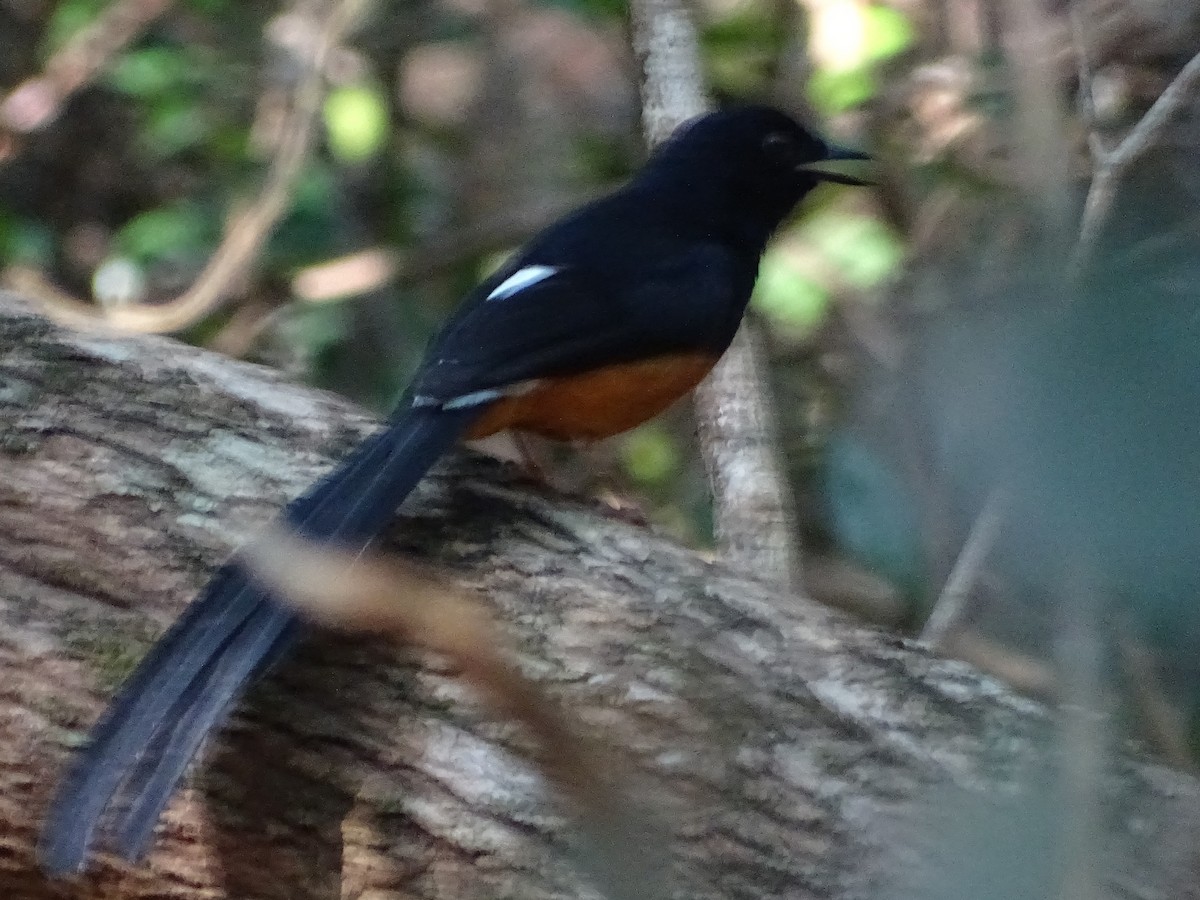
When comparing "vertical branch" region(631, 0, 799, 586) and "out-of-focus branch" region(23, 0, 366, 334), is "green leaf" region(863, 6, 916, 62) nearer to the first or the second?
"vertical branch" region(631, 0, 799, 586)

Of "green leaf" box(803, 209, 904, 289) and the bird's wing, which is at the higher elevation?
"green leaf" box(803, 209, 904, 289)

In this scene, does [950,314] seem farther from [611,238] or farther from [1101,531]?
[611,238]

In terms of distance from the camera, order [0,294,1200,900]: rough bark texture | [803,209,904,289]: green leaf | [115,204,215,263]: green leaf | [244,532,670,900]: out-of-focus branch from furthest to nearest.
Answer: [115,204,215,263]: green leaf < [803,209,904,289]: green leaf < [0,294,1200,900]: rough bark texture < [244,532,670,900]: out-of-focus branch

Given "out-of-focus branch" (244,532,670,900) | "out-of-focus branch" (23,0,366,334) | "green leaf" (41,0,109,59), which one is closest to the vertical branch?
"out-of-focus branch" (244,532,670,900)

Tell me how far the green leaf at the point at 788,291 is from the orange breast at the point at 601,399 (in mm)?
1197

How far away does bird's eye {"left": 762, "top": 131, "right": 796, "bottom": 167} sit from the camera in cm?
329

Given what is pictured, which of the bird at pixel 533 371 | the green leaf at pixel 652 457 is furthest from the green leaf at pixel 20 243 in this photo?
the bird at pixel 533 371

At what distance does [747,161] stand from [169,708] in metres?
2.02

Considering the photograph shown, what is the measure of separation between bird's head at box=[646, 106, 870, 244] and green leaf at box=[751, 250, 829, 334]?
621 millimetres

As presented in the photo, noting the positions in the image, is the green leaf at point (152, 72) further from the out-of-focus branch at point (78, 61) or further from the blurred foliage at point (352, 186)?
the out-of-focus branch at point (78, 61)

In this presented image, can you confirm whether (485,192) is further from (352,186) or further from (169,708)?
(169,708)

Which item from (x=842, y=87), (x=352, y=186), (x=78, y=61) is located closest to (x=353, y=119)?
(x=352, y=186)

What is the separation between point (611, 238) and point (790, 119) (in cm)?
70

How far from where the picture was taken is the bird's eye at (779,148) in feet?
10.8
